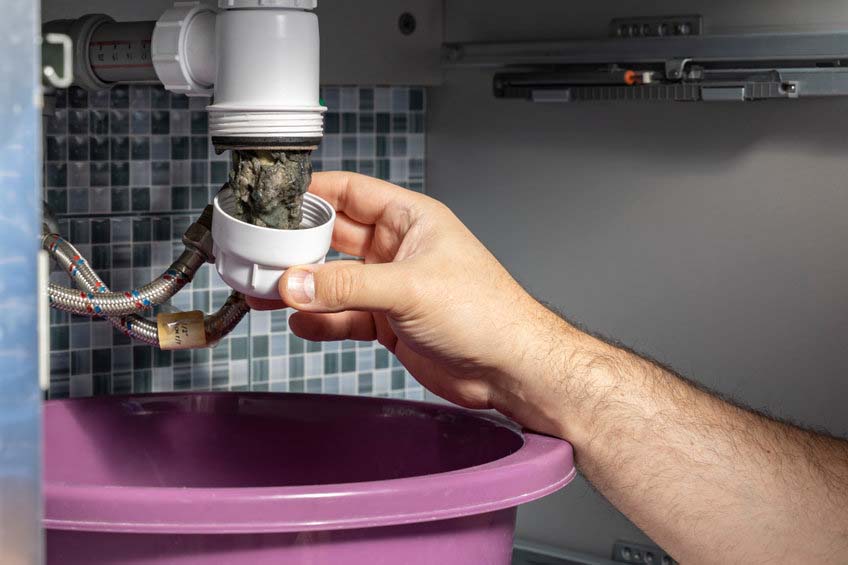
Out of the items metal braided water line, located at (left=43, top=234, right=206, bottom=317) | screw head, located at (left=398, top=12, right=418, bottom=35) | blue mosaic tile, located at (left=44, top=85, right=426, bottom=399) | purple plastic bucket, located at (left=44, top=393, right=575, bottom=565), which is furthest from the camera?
screw head, located at (left=398, top=12, right=418, bottom=35)

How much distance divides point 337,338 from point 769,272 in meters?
0.30

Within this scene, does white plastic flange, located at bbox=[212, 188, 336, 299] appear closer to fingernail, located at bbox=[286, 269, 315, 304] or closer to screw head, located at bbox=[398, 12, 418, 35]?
fingernail, located at bbox=[286, 269, 315, 304]

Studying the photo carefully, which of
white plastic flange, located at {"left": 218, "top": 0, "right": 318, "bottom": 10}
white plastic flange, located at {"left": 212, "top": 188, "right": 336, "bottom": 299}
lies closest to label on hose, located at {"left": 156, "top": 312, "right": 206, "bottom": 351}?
white plastic flange, located at {"left": 212, "top": 188, "right": 336, "bottom": 299}

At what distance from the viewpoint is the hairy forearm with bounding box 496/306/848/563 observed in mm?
681

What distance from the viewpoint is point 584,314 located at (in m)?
0.95

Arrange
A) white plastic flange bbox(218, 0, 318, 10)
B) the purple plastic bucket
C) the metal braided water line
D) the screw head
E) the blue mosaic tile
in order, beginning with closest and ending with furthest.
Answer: the purple plastic bucket → white plastic flange bbox(218, 0, 318, 10) → the metal braided water line → the blue mosaic tile → the screw head

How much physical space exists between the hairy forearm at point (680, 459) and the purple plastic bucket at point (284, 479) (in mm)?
39

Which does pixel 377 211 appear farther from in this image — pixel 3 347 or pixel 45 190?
pixel 3 347

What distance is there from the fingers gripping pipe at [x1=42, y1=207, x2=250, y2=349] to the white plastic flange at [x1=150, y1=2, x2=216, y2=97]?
0.34 feet

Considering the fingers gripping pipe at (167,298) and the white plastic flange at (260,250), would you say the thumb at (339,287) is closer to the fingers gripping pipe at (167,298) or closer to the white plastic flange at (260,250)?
the white plastic flange at (260,250)

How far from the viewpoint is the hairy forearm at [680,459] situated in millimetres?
681

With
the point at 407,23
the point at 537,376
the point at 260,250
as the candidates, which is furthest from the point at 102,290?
the point at 407,23

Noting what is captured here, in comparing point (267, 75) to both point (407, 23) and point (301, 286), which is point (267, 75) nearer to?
point (301, 286)

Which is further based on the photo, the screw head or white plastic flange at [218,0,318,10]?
the screw head
